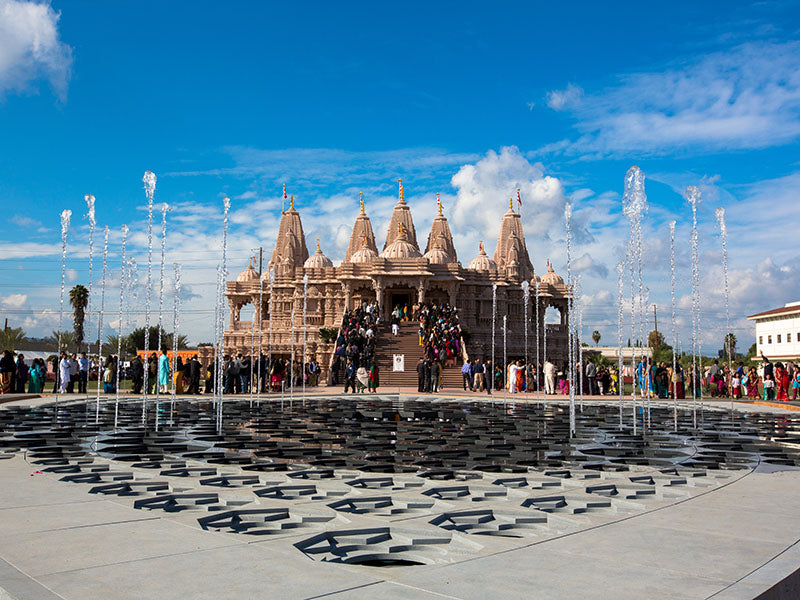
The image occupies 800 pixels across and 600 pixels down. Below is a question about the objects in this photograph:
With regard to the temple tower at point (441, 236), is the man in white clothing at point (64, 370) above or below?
below

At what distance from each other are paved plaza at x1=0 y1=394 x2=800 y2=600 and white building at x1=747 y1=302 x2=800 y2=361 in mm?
56463

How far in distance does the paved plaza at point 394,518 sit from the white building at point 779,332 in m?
56.5

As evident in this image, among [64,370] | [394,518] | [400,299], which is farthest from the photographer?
[400,299]

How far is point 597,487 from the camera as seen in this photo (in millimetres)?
6594

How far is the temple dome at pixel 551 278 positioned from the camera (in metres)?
60.5

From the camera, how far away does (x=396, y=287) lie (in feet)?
166

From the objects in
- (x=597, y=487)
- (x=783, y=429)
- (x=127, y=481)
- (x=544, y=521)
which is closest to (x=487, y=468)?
(x=597, y=487)

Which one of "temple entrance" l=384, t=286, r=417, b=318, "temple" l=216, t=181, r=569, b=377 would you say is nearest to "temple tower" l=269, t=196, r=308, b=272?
"temple" l=216, t=181, r=569, b=377

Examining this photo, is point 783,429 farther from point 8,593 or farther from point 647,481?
point 8,593

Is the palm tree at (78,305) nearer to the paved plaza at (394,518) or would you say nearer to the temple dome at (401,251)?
the temple dome at (401,251)

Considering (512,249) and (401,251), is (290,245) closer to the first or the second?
(401,251)

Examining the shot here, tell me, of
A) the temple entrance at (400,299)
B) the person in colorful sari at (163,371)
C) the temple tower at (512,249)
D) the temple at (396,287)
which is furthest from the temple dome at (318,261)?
the person in colorful sari at (163,371)

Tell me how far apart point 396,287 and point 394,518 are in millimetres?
45173

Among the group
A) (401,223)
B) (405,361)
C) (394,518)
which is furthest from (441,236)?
(394,518)
